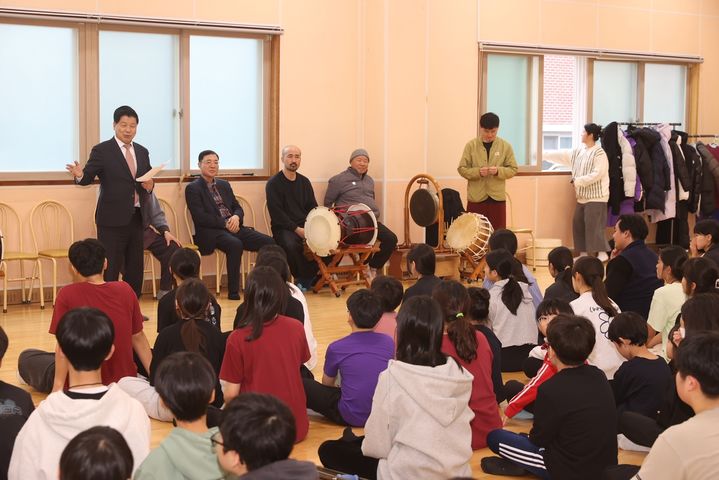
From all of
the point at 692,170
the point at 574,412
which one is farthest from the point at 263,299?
the point at 692,170

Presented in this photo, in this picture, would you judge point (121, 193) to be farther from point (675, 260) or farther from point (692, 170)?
point (692, 170)

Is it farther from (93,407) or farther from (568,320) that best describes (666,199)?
(93,407)

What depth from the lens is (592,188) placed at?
10688 mm

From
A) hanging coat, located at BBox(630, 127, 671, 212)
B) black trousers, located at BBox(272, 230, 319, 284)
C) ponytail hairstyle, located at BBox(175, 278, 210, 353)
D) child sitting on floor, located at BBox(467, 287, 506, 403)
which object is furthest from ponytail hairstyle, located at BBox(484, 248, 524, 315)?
hanging coat, located at BBox(630, 127, 671, 212)

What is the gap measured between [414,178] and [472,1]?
2107mm

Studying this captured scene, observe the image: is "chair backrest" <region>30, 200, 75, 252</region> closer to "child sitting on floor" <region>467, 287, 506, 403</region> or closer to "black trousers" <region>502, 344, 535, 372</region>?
"black trousers" <region>502, 344, 535, 372</region>

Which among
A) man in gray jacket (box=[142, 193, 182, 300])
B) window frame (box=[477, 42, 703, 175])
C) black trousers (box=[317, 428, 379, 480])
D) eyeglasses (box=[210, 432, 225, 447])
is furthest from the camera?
window frame (box=[477, 42, 703, 175])

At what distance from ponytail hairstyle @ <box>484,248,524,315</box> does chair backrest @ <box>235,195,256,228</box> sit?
390 centimetres

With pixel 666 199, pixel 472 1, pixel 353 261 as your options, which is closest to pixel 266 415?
pixel 353 261

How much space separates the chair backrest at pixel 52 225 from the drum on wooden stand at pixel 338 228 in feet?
6.57

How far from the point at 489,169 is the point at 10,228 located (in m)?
4.27

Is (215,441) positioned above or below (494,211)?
below

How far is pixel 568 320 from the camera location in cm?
373

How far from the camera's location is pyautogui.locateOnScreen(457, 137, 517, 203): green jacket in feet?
30.8
